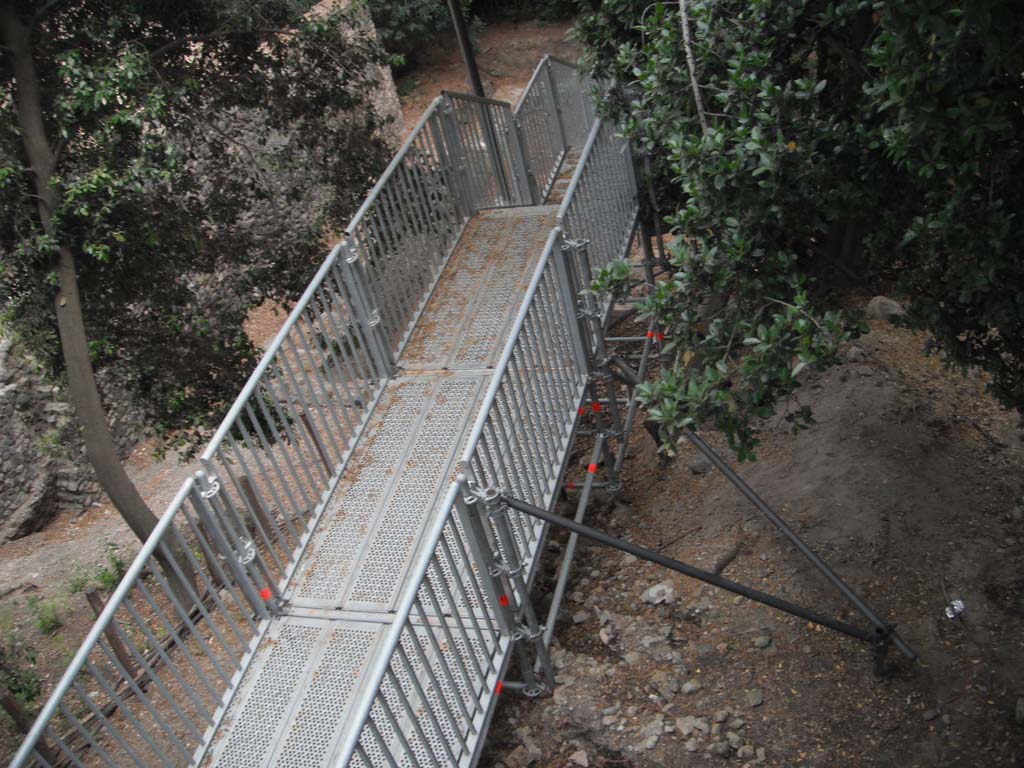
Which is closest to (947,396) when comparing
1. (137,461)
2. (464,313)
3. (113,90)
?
(464,313)

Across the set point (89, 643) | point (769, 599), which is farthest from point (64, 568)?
point (769, 599)

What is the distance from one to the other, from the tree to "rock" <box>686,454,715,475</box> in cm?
482

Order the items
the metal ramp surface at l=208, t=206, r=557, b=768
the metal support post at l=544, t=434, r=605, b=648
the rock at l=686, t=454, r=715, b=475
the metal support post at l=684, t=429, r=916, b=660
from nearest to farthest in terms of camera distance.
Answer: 1. the metal ramp surface at l=208, t=206, r=557, b=768
2. the metal support post at l=684, t=429, r=916, b=660
3. the metal support post at l=544, t=434, r=605, b=648
4. the rock at l=686, t=454, r=715, b=475

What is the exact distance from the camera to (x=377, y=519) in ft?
18.6

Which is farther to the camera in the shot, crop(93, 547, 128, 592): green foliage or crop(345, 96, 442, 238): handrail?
crop(93, 547, 128, 592): green foliage

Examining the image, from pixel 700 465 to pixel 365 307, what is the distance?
2.90m

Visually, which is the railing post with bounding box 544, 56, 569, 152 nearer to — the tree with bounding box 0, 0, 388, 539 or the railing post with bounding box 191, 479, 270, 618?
the tree with bounding box 0, 0, 388, 539

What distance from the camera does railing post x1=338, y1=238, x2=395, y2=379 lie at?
6414 mm

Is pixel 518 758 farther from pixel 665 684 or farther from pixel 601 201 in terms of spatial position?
pixel 601 201

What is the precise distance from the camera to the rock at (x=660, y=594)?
591 cm

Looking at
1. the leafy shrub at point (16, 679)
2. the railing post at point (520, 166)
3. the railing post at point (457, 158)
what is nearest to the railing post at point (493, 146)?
the railing post at point (520, 166)

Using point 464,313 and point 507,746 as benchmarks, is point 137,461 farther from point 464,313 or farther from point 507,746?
point 507,746

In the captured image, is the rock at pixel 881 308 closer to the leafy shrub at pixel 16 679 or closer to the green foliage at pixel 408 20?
the leafy shrub at pixel 16 679

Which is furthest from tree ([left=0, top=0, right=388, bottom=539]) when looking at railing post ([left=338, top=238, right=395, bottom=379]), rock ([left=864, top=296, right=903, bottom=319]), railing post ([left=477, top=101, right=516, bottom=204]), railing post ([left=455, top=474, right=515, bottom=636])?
rock ([left=864, top=296, right=903, bottom=319])
